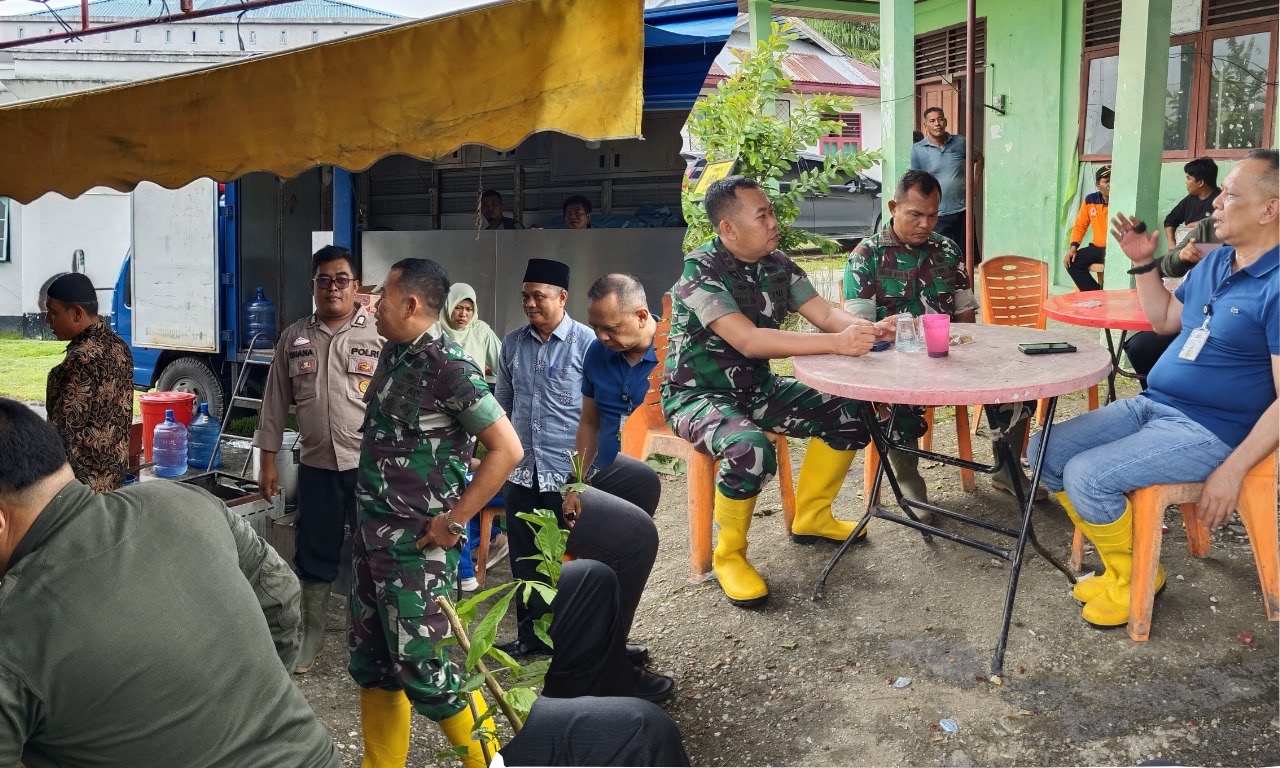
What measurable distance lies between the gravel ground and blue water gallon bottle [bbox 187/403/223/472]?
9.68 feet

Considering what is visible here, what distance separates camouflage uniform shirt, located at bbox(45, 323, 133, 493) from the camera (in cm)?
429

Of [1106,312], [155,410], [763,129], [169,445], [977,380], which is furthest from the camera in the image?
[155,410]

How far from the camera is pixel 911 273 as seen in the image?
4668mm

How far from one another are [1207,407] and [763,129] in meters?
3.82

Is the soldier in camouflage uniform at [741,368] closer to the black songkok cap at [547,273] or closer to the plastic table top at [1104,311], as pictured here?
the black songkok cap at [547,273]

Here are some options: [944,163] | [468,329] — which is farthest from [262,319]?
[944,163]

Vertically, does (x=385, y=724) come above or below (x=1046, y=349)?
below

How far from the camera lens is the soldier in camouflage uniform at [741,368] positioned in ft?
13.2

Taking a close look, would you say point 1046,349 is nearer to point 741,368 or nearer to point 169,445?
point 741,368

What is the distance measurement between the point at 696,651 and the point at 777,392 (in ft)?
3.57

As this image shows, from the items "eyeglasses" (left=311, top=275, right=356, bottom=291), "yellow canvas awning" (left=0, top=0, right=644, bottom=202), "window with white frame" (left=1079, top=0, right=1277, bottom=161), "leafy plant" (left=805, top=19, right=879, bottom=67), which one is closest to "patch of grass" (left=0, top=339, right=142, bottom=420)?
"yellow canvas awning" (left=0, top=0, right=644, bottom=202)

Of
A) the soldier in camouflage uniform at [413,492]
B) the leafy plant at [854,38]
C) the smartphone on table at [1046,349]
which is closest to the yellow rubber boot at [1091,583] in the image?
the smartphone on table at [1046,349]

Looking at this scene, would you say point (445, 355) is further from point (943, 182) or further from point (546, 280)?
point (943, 182)

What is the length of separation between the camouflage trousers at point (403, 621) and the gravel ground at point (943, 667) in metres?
0.63
